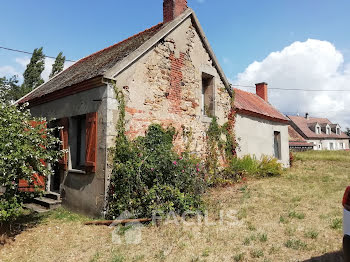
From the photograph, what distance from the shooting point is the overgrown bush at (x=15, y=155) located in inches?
190

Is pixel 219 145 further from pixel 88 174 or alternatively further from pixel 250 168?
pixel 88 174

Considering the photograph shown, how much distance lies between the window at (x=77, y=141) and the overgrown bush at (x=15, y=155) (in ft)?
5.83

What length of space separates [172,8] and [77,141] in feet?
18.7

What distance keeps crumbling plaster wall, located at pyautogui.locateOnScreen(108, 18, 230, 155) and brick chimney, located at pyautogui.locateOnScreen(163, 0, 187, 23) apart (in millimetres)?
482

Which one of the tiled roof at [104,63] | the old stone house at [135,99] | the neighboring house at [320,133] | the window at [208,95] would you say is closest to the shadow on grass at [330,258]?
the old stone house at [135,99]

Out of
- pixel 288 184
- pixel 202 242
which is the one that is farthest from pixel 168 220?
pixel 288 184

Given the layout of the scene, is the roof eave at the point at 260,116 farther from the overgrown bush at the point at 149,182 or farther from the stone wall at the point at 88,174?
the stone wall at the point at 88,174

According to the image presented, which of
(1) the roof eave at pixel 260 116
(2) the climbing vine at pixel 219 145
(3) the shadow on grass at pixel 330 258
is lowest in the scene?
(3) the shadow on grass at pixel 330 258

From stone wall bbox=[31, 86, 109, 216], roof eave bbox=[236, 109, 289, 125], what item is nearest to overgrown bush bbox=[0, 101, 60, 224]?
stone wall bbox=[31, 86, 109, 216]

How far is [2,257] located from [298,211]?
6394 mm

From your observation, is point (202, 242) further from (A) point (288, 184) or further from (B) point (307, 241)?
(A) point (288, 184)

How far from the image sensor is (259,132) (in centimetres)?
1281

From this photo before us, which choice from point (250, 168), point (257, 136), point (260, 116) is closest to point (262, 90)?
point (260, 116)

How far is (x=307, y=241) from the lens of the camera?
4297 millimetres
